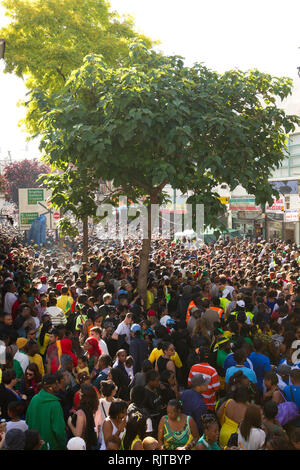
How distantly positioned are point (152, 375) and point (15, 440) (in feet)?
7.17

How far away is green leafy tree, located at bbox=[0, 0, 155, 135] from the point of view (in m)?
16.9

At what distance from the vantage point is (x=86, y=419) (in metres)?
5.34

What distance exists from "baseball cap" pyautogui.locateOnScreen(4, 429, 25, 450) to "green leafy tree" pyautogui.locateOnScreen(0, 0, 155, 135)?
45.3 feet

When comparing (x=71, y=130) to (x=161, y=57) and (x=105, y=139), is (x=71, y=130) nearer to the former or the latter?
(x=105, y=139)

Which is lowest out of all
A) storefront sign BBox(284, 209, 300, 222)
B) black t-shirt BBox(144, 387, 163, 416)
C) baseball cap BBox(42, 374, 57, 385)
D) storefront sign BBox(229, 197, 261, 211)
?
black t-shirt BBox(144, 387, 163, 416)

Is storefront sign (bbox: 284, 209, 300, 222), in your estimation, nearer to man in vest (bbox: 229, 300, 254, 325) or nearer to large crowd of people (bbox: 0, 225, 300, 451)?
large crowd of people (bbox: 0, 225, 300, 451)

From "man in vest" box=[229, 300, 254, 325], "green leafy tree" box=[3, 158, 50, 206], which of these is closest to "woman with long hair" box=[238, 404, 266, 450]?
"man in vest" box=[229, 300, 254, 325]

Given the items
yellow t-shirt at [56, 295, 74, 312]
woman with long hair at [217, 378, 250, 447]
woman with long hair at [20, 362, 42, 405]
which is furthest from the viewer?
Answer: yellow t-shirt at [56, 295, 74, 312]

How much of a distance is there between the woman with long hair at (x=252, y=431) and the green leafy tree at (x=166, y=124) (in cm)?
647

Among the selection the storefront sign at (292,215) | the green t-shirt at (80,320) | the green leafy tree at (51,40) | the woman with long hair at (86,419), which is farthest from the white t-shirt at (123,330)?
the storefront sign at (292,215)

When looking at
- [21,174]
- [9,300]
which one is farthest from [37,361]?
[21,174]

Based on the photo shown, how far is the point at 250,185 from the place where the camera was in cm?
1198

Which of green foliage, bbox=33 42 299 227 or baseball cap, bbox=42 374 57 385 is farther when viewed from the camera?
green foliage, bbox=33 42 299 227

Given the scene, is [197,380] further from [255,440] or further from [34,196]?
[34,196]
